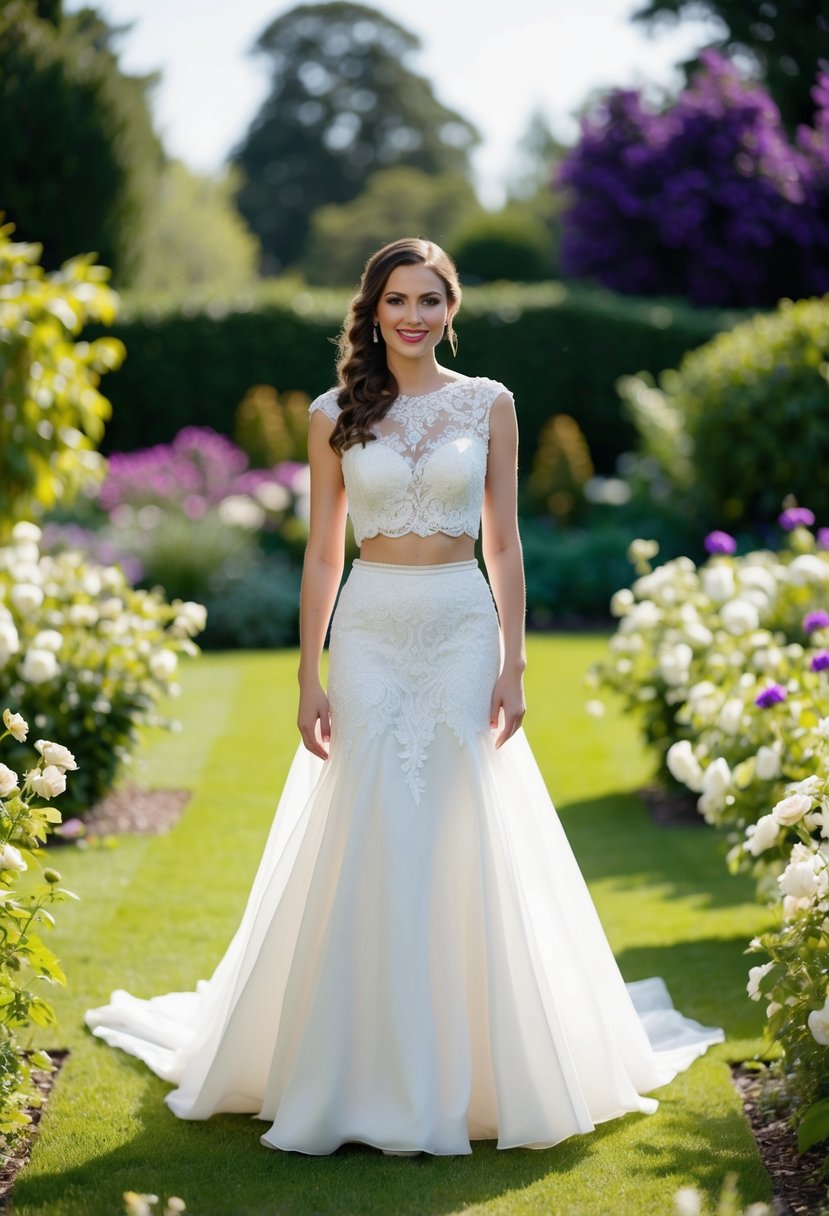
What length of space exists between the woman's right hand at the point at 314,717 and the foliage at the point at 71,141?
15.3 metres

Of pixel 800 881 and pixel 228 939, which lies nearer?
pixel 800 881

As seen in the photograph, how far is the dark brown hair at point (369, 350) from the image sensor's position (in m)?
3.91

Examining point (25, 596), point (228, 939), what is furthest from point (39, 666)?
point (228, 939)

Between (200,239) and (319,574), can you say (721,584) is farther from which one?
(200,239)

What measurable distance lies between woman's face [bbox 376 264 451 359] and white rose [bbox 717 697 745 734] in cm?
179

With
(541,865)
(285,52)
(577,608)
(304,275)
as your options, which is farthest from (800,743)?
(285,52)

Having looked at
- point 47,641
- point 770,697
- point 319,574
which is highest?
point 319,574

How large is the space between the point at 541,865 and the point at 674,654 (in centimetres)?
280

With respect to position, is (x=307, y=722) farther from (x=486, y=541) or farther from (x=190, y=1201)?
(x=190, y=1201)

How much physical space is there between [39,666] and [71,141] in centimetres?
1327

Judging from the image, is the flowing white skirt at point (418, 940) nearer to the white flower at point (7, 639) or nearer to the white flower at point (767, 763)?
the white flower at point (767, 763)

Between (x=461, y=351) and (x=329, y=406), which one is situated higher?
(x=329, y=406)

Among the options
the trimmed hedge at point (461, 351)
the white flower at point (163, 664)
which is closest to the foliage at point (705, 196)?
the trimmed hedge at point (461, 351)

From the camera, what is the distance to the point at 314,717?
154 inches
